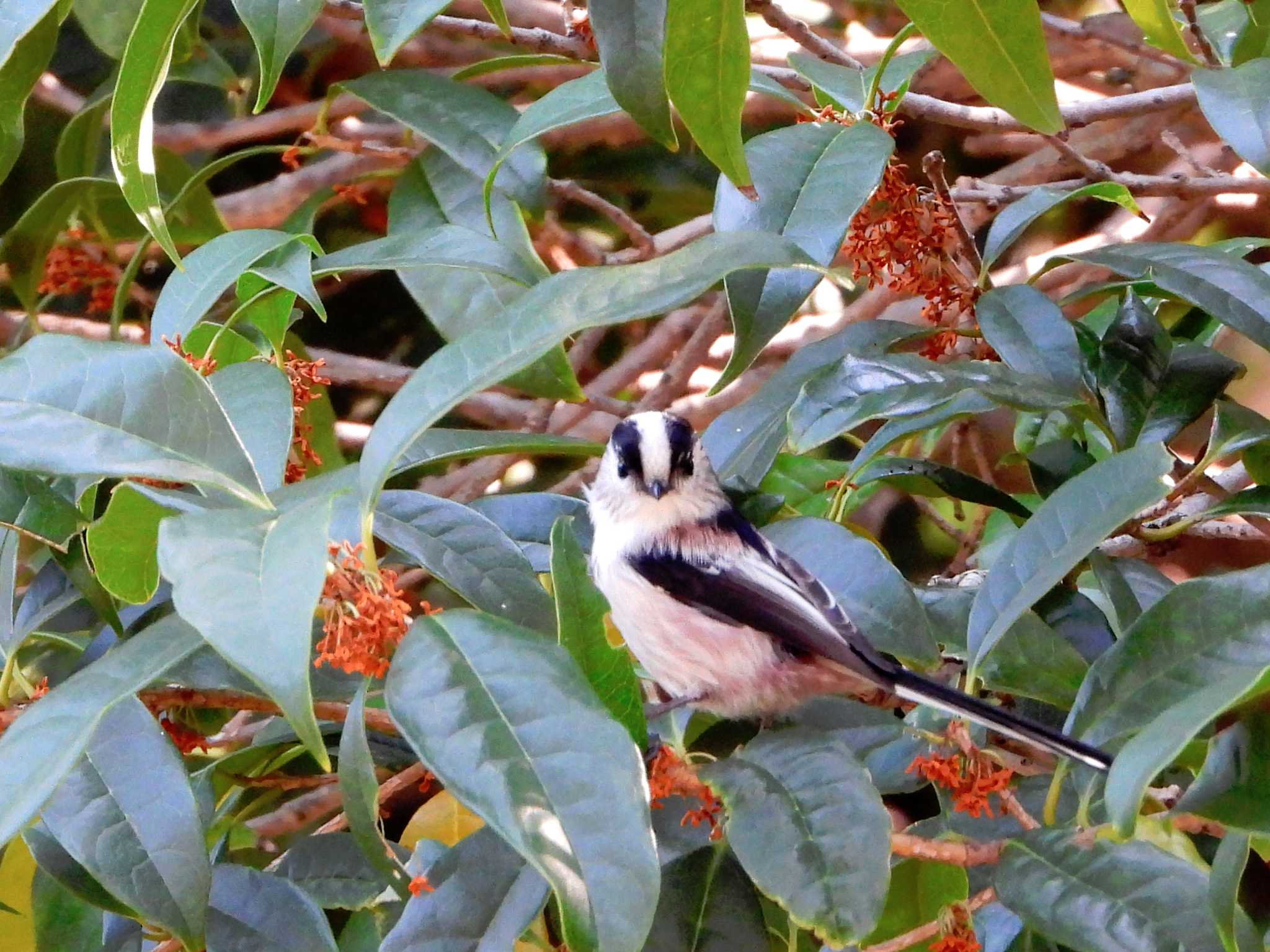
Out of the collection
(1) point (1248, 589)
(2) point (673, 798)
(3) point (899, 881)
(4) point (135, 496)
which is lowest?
(3) point (899, 881)

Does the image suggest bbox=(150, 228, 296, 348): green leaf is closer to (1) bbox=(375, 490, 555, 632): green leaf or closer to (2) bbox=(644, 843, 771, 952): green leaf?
(1) bbox=(375, 490, 555, 632): green leaf

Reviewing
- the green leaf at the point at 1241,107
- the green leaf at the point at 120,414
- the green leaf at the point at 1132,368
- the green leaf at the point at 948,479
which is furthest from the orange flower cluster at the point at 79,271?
Result: the green leaf at the point at 1241,107

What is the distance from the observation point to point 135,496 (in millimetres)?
1094

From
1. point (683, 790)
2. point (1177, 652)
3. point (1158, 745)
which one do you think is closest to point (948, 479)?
point (1177, 652)

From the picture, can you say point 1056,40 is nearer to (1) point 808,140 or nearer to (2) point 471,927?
(1) point 808,140

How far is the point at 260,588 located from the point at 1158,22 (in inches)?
41.7

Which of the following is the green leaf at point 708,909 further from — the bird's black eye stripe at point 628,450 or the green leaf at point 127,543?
the bird's black eye stripe at point 628,450

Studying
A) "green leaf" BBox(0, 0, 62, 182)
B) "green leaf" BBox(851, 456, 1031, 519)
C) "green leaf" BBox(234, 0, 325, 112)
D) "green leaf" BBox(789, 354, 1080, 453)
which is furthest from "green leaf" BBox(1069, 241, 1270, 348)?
"green leaf" BBox(0, 0, 62, 182)

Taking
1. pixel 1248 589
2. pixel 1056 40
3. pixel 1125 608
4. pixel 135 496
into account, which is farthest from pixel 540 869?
pixel 1056 40

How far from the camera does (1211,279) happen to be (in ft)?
4.55

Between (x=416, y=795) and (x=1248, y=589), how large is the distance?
1.27 m

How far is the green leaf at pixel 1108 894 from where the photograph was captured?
95 cm

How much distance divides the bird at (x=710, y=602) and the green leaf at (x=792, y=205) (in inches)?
11.0

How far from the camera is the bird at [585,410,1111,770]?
A: 1.40m
